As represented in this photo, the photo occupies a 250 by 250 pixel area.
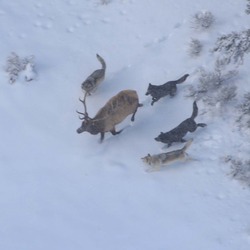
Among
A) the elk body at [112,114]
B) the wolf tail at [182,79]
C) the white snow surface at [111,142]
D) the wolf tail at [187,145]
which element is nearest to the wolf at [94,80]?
the white snow surface at [111,142]

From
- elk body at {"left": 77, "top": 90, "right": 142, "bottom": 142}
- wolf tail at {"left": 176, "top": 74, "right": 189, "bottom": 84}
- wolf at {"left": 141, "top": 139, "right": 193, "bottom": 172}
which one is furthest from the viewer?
wolf tail at {"left": 176, "top": 74, "right": 189, "bottom": 84}

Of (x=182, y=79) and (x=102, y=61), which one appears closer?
(x=182, y=79)

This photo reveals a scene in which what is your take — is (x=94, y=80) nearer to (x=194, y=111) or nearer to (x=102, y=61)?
→ (x=102, y=61)

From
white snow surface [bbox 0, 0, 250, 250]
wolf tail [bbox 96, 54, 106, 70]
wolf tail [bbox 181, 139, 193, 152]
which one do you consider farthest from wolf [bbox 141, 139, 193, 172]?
wolf tail [bbox 96, 54, 106, 70]

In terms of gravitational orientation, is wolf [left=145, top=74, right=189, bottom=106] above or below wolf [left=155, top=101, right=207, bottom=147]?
above

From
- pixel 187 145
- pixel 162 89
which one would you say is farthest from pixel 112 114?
pixel 187 145

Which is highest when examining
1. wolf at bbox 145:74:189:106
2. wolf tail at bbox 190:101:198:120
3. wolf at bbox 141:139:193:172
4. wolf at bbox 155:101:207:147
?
wolf at bbox 145:74:189:106

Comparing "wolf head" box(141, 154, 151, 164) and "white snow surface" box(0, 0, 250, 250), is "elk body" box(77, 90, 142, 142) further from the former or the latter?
"wolf head" box(141, 154, 151, 164)

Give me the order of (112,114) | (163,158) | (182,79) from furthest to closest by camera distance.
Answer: (182,79) < (112,114) < (163,158)
